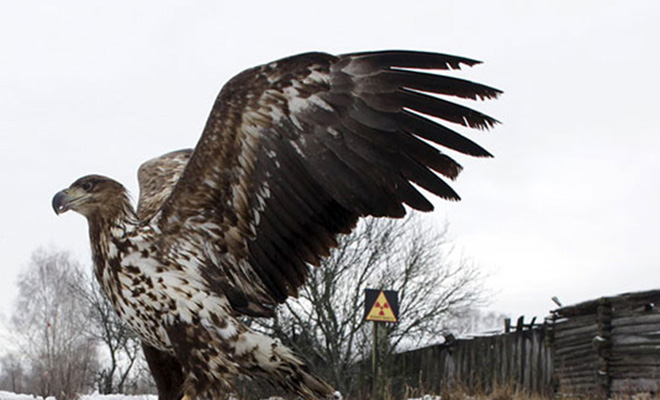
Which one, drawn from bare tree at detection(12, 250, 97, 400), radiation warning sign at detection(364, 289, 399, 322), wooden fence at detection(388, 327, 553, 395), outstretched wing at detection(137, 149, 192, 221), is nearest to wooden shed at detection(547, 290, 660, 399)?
wooden fence at detection(388, 327, 553, 395)

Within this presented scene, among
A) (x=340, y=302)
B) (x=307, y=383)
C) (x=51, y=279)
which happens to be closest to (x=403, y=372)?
(x=340, y=302)

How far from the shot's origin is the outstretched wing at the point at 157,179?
196 inches

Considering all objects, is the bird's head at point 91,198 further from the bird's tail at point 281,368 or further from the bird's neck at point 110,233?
the bird's tail at point 281,368

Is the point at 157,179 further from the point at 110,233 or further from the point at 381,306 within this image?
the point at 381,306

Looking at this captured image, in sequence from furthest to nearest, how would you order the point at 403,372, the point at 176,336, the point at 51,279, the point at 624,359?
the point at 51,279 → the point at 403,372 → the point at 624,359 → the point at 176,336

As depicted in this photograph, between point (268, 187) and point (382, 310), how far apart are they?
25.7 ft

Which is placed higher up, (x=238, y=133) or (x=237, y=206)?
(x=238, y=133)

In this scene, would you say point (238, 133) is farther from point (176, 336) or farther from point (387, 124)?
point (176, 336)

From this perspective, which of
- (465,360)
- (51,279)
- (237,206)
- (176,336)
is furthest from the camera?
(51,279)

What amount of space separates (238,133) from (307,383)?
1332mm

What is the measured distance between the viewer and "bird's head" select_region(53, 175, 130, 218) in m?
4.00

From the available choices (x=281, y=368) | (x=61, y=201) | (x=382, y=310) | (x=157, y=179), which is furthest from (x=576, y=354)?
(x=61, y=201)

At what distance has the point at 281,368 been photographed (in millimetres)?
3902

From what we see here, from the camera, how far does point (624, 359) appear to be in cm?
1341
